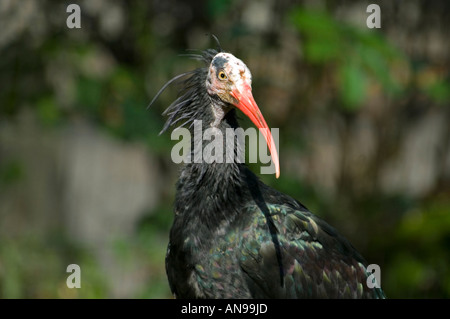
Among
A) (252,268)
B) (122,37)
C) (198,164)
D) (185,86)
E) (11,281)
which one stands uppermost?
(122,37)

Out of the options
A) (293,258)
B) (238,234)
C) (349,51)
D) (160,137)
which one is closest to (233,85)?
(238,234)

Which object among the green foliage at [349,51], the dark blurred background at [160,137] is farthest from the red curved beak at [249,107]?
the dark blurred background at [160,137]

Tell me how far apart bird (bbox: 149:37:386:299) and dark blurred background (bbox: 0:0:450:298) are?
2742mm

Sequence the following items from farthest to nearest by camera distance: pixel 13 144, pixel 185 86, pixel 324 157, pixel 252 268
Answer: pixel 324 157, pixel 13 144, pixel 185 86, pixel 252 268

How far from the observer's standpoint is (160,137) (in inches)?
258

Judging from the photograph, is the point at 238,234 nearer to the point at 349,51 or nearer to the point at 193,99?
the point at 193,99

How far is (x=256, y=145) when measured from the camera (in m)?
6.55

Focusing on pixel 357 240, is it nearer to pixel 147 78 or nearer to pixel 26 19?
pixel 147 78

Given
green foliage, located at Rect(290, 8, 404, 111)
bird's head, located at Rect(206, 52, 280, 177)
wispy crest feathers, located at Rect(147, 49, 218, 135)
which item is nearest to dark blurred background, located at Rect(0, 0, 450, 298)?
green foliage, located at Rect(290, 8, 404, 111)

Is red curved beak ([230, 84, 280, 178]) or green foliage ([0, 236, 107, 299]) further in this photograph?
green foliage ([0, 236, 107, 299])

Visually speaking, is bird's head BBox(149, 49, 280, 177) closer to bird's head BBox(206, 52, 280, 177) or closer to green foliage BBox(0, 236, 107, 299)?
bird's head BBox(206, 52, 280, 177)

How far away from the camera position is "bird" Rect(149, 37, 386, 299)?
3613 millimetres

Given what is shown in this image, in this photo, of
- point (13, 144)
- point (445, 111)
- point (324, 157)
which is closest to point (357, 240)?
point (324, 157)

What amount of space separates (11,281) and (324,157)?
174 inches
